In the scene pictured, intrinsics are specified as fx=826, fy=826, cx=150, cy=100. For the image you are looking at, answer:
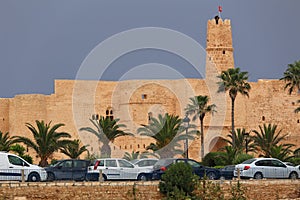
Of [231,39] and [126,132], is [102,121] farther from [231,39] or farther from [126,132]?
[231,39]

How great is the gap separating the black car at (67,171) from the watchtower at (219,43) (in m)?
23.7

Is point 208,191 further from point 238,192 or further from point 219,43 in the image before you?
point 219,43

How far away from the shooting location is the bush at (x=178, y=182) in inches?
1015

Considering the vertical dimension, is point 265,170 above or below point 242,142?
below

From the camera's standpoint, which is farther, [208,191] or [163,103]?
[163,103]

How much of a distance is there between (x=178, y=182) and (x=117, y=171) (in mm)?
3287

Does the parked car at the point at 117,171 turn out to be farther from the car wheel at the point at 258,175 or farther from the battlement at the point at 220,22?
the battlement at the point at 220,22

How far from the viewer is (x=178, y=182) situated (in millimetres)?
25922

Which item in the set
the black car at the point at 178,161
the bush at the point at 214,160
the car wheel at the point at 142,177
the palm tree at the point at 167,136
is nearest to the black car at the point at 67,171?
the car wheel at the point at 142,177

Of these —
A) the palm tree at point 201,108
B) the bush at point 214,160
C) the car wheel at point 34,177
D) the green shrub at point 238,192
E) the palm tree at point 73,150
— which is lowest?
the green shrub at point 238,192

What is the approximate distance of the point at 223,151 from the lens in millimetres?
43969

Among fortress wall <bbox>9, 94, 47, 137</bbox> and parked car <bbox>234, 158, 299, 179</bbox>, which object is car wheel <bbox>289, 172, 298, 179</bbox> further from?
fortress wall <bbox>9, 94, 47, 137</bbox>

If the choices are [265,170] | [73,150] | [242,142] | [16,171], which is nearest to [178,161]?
[265,170]

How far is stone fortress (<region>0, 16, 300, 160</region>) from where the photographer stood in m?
51.0
